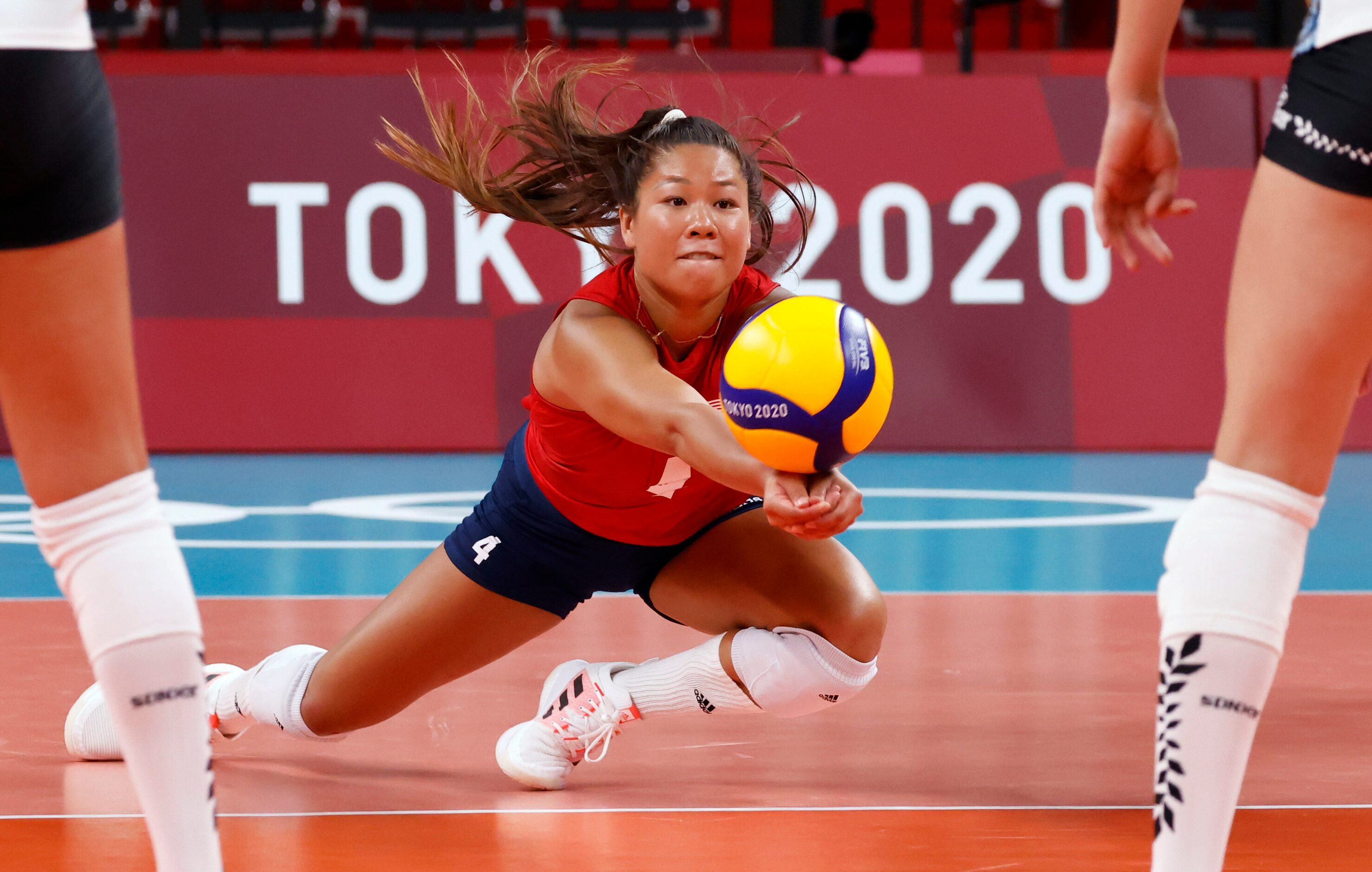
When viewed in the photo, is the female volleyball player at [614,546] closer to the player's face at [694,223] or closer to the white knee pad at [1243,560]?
the player's face at [694,223]

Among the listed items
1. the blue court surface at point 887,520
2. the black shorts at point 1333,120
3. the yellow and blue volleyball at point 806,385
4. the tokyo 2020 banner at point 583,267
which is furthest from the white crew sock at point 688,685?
the tokyo 2020 banner at point 583,267

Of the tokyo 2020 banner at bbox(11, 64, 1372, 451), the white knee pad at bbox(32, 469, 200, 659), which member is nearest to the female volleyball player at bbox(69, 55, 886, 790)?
the white knee pad at bbox(32, 469, 200, 659)

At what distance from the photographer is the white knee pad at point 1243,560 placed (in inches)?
67.9

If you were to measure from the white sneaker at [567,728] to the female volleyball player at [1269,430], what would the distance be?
4.73 ft

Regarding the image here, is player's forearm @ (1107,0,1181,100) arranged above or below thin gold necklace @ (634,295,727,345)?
above

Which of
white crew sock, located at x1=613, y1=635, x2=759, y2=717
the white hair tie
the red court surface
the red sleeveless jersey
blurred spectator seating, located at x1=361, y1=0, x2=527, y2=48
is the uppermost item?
the white hair tie

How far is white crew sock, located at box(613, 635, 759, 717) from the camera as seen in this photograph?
2.96m

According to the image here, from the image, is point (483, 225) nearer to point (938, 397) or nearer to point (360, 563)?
point (938, 397)

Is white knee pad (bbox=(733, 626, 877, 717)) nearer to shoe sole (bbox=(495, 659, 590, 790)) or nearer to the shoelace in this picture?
the shoelace

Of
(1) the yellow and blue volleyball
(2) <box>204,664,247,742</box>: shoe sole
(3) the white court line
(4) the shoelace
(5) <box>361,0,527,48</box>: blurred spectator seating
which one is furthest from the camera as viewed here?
(5) <box>361,0,527,48</box>: blurred spectator seating

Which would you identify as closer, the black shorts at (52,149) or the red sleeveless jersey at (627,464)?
the black shorts at (52,149)

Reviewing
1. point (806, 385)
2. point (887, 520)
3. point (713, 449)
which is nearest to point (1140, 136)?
point (806, 385)

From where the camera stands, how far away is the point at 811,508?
2.22 m

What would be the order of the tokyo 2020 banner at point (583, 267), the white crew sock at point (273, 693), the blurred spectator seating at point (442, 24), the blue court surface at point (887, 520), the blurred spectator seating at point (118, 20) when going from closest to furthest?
1. the white crew sock at point (273, 693)
2. the blue court surface at point (887, 520)
3. the tokyo 2020 banner at point (583, 267)
4. the blurred spectator seating at point (118, 20)
5. the blurred spectator seating at point (442, 24)
